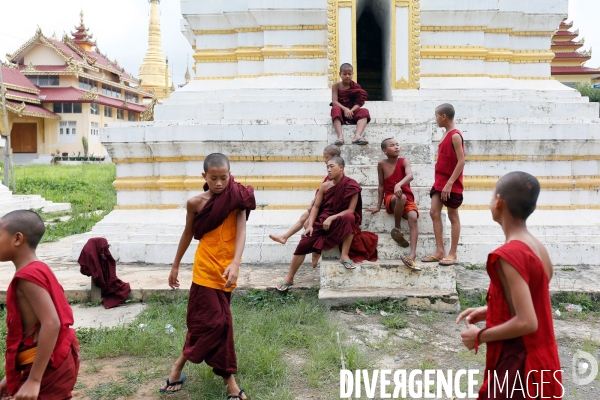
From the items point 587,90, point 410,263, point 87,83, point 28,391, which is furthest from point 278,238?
point 87,83

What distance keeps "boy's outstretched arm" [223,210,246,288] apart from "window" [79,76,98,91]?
3541 cm

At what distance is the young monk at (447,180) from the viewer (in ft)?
15.9

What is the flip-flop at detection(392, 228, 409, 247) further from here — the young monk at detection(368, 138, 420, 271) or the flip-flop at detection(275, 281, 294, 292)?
the flip-flop at detection(275, 281, 294, 292)

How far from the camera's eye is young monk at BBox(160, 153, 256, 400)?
319 centimetres

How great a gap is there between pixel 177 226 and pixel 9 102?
29189mm

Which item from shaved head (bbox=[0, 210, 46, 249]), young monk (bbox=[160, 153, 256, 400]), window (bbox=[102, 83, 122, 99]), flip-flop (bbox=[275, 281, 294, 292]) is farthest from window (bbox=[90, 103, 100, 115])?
shaved head (bbox=[0, 210, 46, 249])

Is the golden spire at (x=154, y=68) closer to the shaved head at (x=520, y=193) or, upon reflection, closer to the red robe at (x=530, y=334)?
the shaved head at (x=520, y=193)

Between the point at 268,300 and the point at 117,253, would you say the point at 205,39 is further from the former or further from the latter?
the point at 268,300

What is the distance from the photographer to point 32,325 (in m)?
2.30

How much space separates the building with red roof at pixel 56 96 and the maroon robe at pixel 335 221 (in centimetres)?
3147

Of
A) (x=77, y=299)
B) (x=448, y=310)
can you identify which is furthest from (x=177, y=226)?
(x=448, y=310)

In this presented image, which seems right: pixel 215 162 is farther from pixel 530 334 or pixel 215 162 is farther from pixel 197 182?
pixel 197 182

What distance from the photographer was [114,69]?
127 ft

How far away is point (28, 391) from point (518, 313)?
2.01 meters
